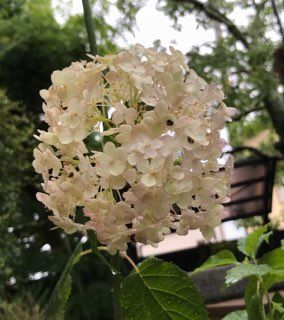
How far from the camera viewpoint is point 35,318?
2.10 m

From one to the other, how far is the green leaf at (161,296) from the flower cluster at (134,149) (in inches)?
2.1

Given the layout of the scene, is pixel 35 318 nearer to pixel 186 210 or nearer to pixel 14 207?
pixel 14 207

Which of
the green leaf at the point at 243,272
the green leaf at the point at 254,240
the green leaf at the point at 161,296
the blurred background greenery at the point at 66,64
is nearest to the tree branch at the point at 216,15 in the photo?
the blurred background greenery at the point at 66,64

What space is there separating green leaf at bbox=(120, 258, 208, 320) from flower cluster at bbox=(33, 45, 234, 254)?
0.17 feet

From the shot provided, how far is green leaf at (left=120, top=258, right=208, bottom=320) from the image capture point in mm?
585

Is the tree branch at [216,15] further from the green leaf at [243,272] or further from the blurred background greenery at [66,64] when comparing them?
the green leaf at [243,272]

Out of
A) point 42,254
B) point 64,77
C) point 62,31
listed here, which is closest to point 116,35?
point 62,31

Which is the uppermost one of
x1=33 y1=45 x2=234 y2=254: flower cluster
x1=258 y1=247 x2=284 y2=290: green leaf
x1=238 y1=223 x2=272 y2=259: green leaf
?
x1=33 y1=45 x2=234 y2=254: flower cluster

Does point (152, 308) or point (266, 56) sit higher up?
point (266, 56)

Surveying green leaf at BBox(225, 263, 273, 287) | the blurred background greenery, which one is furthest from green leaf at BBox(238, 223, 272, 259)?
the blurred background greenery

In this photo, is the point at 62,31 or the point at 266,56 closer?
the point at 266,56

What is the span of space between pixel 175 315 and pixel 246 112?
2.88m

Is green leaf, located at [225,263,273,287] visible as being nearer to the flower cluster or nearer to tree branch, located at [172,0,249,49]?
the flower cluster

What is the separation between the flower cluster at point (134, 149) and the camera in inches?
21.3
